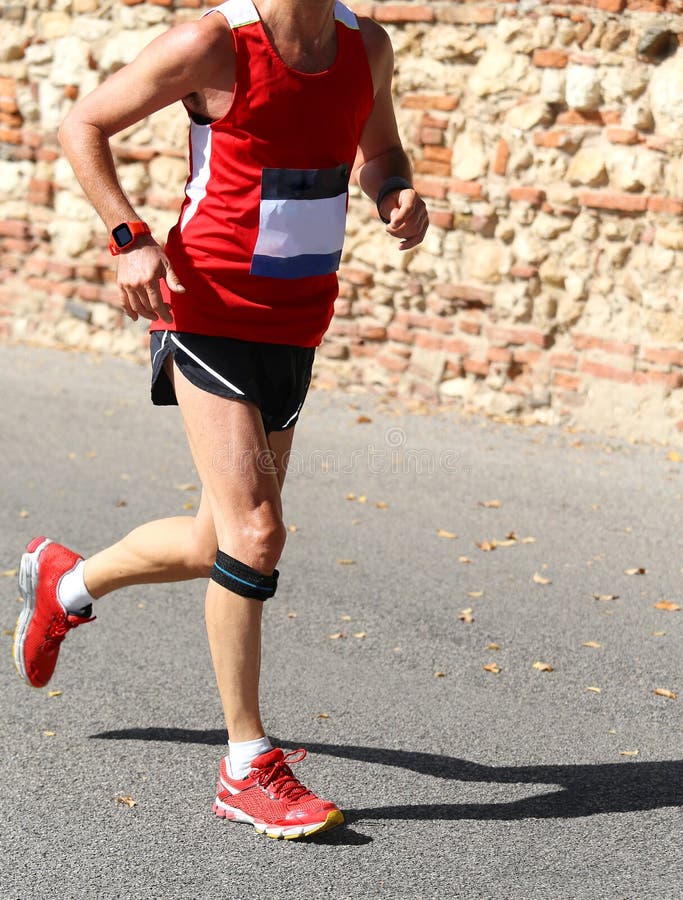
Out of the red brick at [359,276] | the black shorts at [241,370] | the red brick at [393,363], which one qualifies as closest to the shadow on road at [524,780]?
the black shorts at [241,370]

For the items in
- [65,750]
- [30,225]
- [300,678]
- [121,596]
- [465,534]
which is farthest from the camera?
[30,225]

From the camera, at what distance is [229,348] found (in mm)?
3117

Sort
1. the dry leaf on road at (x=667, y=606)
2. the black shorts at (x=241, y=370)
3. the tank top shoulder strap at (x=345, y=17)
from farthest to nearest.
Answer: the dry leaf on road at (x=667, y=606) → the tank top shoulder strap at (x=345, y=17) → the black shorts at (x=241, y=370)

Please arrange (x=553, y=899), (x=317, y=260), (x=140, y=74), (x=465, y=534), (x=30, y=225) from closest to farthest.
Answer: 1. (x=553, y=899)
2. (x=140, y=74)
3. (x=317, y=260)
4. (x=465, y=534)
5. (x=30, y=225)

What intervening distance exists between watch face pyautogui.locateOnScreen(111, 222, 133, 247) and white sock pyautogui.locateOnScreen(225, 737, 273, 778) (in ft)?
4.01

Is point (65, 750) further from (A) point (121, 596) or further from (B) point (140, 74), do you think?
(B) point (140, 74)

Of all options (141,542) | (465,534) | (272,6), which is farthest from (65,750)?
(465,534)

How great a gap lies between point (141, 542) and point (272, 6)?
1447 mm

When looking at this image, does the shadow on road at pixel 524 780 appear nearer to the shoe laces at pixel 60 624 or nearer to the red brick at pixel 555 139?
the shoe laces at pixel 60 624

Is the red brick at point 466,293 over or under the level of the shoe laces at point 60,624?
over

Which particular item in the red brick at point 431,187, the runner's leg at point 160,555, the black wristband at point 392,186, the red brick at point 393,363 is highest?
the black wristband at point 392,186

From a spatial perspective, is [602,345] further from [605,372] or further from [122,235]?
[122,235]

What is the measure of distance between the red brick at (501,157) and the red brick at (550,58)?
0.50 meters

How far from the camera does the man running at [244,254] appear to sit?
2992 mm
